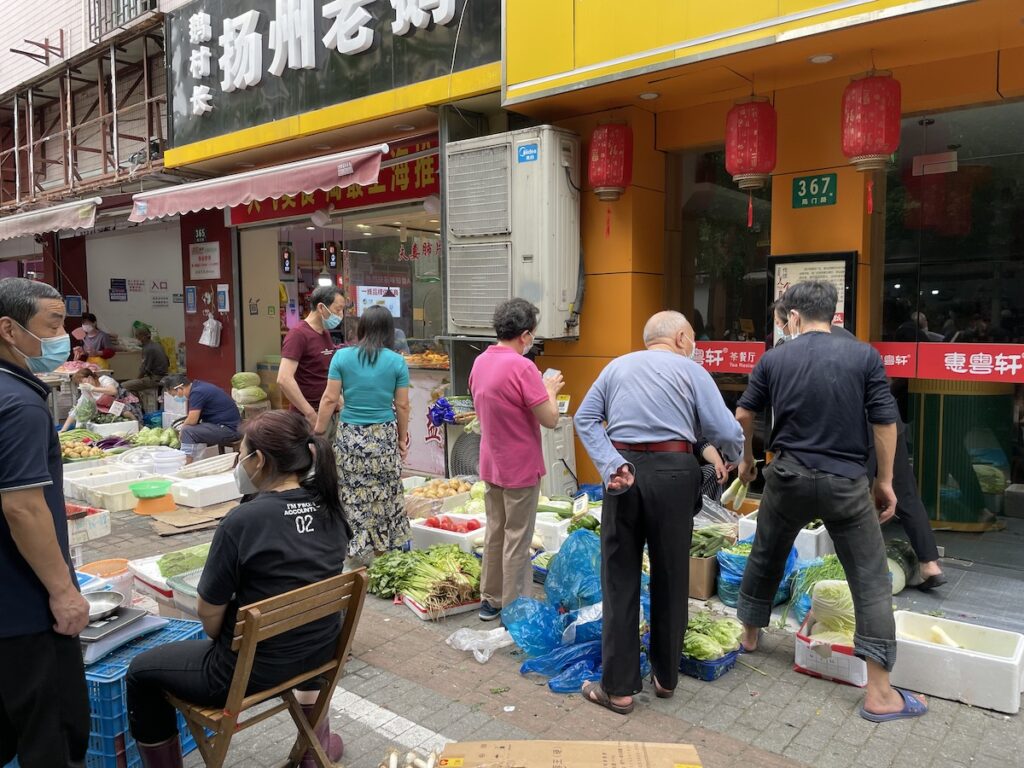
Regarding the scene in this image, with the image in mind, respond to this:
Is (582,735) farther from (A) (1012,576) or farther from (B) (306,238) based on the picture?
(B) (306,238)

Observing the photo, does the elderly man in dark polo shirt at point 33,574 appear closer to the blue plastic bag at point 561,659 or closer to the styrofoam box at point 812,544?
the blue plastic bag at point 561,659

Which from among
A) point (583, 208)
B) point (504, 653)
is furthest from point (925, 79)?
point (504, 653)

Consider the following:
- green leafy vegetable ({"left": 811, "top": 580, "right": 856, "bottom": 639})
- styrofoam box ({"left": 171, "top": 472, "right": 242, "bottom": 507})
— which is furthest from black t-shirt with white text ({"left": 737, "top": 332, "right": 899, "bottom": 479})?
styrofoam box ({"left": 171, "top": 472, "right": 242, "bottom": 507})

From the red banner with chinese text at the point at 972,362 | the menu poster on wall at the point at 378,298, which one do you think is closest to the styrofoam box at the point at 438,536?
the red banner with chinese text at the point at 972,362

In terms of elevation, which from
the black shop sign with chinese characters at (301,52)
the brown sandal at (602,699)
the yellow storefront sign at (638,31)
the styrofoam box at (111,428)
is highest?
the black shop sign with chinese characters at (301,52)

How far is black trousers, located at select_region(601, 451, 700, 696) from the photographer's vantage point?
11.9 ft

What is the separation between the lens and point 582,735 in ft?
11.4

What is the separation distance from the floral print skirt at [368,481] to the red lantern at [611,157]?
9.67ft

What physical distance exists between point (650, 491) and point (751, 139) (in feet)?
11.4

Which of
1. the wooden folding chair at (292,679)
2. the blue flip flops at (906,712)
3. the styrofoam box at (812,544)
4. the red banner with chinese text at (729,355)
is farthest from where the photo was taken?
the red banner with chinese text at (729,355)

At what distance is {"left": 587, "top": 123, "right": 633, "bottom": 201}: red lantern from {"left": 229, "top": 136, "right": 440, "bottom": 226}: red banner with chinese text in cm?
212

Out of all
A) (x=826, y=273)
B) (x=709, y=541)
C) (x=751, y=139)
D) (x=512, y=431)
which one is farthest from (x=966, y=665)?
(x=751, y=139)

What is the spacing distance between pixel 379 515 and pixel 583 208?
3593mm

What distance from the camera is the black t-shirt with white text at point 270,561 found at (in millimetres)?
2699
